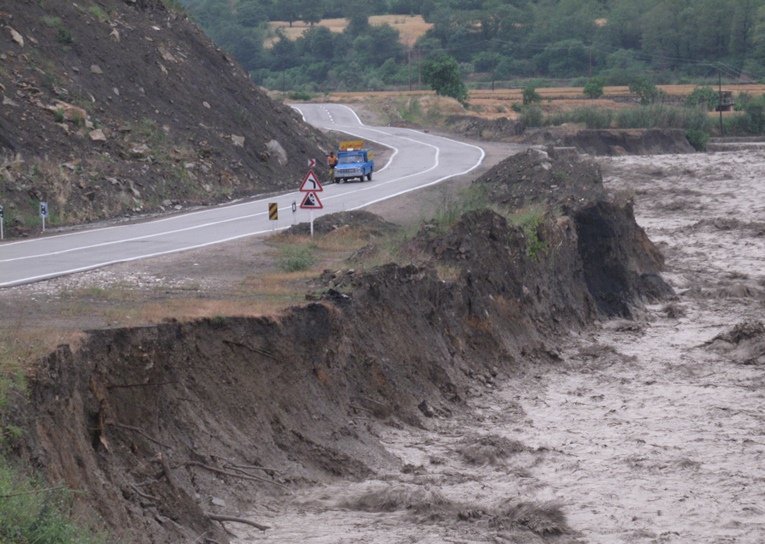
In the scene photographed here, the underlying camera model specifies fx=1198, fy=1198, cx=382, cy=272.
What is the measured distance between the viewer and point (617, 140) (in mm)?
68500

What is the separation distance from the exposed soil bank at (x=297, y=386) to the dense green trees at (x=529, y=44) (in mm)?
99707

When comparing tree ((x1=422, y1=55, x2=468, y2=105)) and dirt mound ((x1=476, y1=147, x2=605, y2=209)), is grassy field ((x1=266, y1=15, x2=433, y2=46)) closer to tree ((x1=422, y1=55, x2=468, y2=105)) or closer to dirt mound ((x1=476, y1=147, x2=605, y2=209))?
tree ((x1=422, y1=55, x2=468, y2=105))

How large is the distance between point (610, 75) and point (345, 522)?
109832mm

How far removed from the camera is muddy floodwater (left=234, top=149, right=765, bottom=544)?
556 inches

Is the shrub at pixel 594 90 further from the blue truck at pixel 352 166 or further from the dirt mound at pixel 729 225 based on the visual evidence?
the blue truck at pixel 352 166

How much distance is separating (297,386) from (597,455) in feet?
15.3

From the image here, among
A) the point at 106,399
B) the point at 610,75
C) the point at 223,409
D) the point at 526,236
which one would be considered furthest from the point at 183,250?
the point at 610,75

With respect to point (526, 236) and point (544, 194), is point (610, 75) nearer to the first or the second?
point (544, 194)

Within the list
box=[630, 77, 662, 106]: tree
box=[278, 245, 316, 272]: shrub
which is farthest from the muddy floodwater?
box=[630, 77, 662, 106]: tree

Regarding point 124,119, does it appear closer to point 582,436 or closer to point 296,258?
point 296,258

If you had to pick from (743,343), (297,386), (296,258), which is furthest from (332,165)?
(297,386)

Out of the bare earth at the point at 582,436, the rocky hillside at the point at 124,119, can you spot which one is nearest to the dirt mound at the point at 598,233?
the bare earth at the point at 582,436

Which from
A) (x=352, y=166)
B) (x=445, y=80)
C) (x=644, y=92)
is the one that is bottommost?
(x=352, y=166)

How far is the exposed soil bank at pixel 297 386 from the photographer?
12195 mm
